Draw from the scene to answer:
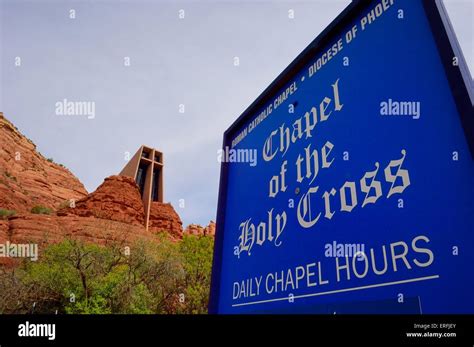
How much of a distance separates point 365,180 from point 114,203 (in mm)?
47451

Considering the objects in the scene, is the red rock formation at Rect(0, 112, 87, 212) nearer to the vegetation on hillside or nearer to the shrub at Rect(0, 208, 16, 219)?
the shrub at Rect(0, 208, 16, 219)

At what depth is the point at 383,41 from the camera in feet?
5.73

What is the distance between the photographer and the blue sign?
1.28 metres

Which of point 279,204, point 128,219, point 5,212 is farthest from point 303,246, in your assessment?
point 128,219

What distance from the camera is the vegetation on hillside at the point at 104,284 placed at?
607 inches

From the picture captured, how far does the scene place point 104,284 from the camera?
52.6 feet

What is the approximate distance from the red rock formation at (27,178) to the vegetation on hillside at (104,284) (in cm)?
2271

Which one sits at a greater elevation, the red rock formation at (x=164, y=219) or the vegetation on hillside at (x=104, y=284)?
the red rock formation at (x=164, y=219)
